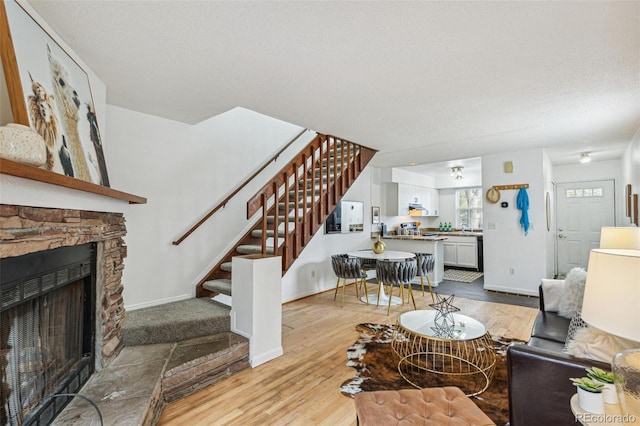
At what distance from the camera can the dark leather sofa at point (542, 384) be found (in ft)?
4.40

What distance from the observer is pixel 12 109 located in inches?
52.9

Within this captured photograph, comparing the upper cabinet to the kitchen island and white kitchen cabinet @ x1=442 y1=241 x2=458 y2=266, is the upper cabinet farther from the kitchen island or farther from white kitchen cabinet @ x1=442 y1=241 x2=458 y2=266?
white kitchen cabinet @ x1=442 y1=241 x2=458 y2=266

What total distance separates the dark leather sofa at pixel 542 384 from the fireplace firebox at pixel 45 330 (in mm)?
2284

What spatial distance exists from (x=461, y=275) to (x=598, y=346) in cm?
577

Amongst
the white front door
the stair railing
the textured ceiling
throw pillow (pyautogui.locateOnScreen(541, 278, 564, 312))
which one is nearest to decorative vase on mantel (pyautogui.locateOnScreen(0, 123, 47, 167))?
the textured ceiling

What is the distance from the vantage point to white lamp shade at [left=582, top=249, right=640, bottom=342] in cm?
Answer: 95

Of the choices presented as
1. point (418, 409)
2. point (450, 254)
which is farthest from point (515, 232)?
point (418, 409)

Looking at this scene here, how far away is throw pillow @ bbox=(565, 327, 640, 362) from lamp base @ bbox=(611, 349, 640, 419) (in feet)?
1.82

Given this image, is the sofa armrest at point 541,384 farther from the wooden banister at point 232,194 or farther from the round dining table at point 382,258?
the wooden banister at point 232,194

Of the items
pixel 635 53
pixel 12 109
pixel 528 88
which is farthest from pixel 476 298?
pixel 12 109

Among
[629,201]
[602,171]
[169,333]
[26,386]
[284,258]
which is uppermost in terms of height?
[602,171]

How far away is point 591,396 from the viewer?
1.03 m

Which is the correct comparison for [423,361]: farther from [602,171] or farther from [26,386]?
[602,171]

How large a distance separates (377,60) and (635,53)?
5.82 ft
